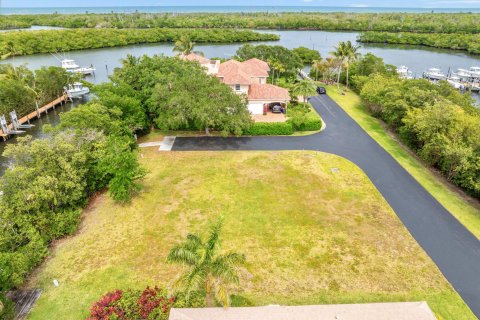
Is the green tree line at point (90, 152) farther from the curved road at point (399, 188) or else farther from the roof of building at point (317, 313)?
the roof of building at point (317, 313)

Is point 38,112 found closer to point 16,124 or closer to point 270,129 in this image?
point 16,124

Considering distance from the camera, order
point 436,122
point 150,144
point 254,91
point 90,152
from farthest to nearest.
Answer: point 254,91 → point 150,144 → point 436,122 → point 90,152

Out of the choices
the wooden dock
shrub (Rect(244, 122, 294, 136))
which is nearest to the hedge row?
shrub (Rect(244, 122, 294, 136))

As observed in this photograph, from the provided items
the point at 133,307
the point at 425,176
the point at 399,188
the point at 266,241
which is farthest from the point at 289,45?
the point at 133,307

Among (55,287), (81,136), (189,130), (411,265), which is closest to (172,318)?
(55,287)

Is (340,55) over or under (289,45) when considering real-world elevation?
over

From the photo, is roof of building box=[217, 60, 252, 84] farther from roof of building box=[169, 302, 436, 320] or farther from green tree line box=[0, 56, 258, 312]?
roof of building box=[169, 302, 436, 320]

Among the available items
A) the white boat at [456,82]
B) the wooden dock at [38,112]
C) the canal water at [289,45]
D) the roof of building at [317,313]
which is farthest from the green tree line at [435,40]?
the roof of building at [317,313]

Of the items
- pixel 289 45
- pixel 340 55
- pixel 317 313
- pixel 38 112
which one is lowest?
pixel 317 313
